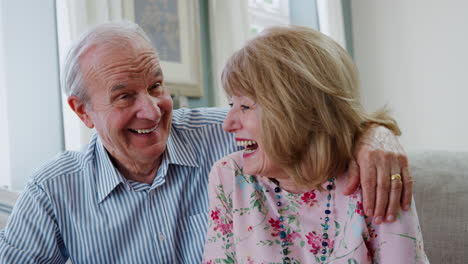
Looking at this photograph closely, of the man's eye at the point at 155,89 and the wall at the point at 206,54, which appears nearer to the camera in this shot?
the man's eye at the point at 155,89

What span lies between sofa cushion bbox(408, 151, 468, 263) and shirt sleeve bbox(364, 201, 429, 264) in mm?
485

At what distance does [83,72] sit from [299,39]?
0.73 meters

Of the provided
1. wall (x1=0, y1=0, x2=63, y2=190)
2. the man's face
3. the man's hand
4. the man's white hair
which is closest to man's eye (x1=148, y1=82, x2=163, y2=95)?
Result: the man's face

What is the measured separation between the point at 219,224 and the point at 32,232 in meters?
0.59

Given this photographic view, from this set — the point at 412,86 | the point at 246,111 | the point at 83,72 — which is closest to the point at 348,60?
the point at 246,111

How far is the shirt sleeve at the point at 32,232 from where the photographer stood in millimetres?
1563

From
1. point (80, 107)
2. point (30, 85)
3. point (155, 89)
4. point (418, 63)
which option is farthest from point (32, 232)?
point (418, 63)

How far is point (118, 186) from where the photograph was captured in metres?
1.65

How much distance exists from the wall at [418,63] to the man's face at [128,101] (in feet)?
10.5

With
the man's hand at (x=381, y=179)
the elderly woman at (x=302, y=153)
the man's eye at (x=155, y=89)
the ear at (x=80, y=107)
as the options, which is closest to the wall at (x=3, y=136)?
the ear at (x=80, y=107)

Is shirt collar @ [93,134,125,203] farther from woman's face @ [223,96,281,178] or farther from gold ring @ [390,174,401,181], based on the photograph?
gold ring @ [390,174,401,181]

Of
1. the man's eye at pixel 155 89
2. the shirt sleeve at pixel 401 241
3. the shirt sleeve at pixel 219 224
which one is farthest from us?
the man's eye at pixel 155 89

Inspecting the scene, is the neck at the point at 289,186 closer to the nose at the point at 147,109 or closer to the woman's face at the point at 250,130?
the woman's face at the point at 250,130

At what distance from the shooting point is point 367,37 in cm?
519
